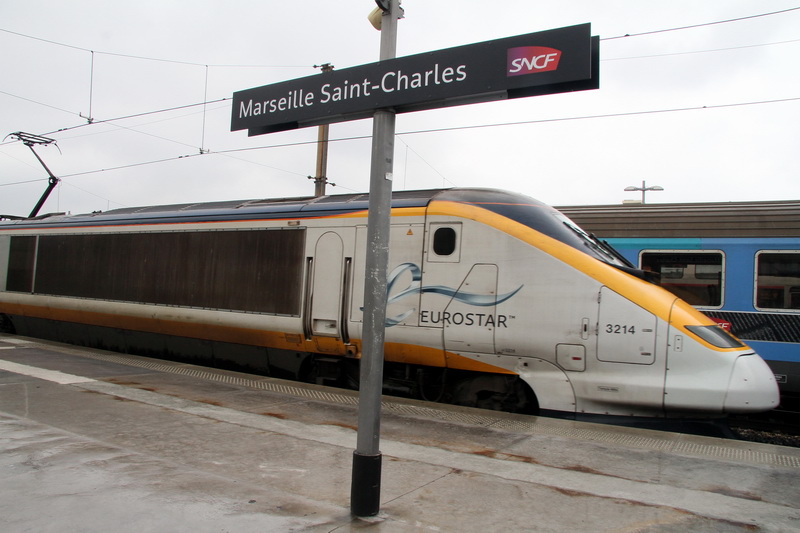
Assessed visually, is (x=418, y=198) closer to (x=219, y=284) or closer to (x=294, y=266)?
(x=294, y=266)

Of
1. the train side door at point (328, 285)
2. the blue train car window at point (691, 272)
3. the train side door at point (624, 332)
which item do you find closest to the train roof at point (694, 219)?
the blue train car window at point (691, 272)

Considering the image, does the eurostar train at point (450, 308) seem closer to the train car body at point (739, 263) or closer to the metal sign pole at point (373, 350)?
the train car body at point (739, 263)

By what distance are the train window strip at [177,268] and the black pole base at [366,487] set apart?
466 cm

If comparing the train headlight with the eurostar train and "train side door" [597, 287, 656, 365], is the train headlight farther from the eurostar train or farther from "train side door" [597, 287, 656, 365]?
"train side door" [597, 287, 656, 365]

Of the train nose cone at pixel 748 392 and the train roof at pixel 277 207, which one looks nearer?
the train nose cone at pixel 748 392

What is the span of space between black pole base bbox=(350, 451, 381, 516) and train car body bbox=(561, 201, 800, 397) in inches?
257

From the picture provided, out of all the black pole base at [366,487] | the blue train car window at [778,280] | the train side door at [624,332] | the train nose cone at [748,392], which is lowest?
the black pole base at [366,487]

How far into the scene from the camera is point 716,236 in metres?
8.71

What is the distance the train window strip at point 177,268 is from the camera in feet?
27.7

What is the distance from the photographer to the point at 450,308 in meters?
6.88

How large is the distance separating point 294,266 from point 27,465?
171 inches

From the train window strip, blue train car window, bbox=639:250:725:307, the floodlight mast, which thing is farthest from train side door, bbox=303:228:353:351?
the floodlight mast

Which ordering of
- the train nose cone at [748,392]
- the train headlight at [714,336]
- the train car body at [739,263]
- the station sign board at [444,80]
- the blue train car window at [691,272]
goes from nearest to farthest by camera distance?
the station sign board at [444,80], the train nose cone at [748,392], the train headlight at [714,336], the train car body at [739,263], the blue train car window at [691,272]

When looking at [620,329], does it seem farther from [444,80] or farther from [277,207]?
[277,207]
